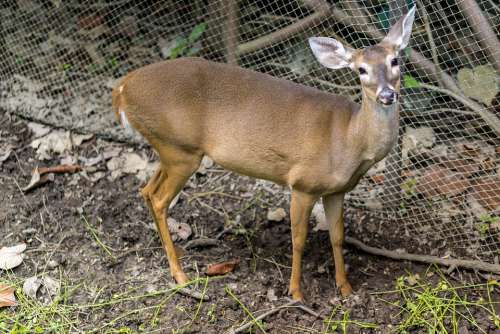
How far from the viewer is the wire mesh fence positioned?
455 centimetres

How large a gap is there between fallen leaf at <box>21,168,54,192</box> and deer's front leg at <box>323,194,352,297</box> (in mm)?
Result: 2130

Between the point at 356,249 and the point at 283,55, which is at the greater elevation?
the point at 283,55

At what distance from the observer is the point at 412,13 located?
3.69m

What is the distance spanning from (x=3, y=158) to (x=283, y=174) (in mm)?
2449

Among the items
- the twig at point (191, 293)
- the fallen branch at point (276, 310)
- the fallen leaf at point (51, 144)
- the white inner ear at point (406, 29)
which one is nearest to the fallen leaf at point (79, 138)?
the fallen leaf at point (51, 144)

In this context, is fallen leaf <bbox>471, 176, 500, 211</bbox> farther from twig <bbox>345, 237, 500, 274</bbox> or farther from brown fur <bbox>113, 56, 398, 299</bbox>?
brown fur <bbox>113, 56, 398, 299</bbox>

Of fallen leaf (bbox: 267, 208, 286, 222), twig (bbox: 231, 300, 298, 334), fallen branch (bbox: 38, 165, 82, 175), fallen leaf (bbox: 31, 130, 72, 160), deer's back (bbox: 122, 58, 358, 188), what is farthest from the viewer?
fallen leaf (bbox: 31, 130, 72, 160)

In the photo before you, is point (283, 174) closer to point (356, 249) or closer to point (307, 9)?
point (356, 249)

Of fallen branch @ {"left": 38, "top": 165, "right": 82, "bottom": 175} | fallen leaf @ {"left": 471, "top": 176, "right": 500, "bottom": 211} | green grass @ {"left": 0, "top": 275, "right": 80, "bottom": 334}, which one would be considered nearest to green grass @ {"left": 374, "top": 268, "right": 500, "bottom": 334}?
fallen leaf @ {"left": 471, "top": 176, "right": 500, "bottom": 211}

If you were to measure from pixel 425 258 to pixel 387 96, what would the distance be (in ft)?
4.63

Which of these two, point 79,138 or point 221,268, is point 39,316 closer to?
point 221,268

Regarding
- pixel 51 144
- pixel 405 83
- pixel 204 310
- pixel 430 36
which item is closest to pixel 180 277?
pixel 204 310

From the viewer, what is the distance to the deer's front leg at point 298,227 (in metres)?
3.97

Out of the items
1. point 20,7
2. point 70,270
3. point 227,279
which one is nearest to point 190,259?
point 227,279
